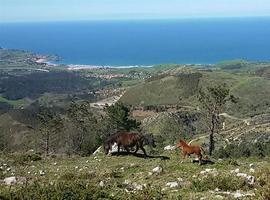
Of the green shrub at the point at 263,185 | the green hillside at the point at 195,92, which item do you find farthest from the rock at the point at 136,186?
the green hillside at the point at 195,92

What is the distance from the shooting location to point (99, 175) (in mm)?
17016

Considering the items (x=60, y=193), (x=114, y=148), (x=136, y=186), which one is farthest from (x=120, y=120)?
(x=60, y=193)

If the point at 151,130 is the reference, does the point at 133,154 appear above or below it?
above

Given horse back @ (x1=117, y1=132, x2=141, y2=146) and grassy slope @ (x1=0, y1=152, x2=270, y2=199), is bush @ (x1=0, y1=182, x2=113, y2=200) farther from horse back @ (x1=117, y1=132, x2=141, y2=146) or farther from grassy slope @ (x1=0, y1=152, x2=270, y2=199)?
horse back @ (x1=117, y1=132, x2=141, y2=146)

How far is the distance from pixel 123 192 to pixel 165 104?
529 feet

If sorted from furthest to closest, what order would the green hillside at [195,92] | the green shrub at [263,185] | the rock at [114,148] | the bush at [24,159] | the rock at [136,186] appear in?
the green hillside at [195,92]
the rock at [114,148]
the bush at [24,159]
the rock at [136,186]
the green shrub at [263,185]

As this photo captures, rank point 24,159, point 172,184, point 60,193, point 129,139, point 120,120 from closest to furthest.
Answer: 1. point 60,193
2. point 172,184
3. point 129,139
4. point 24,159
5. point 120,120

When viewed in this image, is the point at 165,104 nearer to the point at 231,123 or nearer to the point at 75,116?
the point at 231,123

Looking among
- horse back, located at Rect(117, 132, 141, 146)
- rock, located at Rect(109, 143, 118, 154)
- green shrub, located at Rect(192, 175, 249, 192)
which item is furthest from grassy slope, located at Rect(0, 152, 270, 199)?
rock, located at Rect(109, 143, 118, 154)

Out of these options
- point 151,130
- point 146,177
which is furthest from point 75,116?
point 151,130

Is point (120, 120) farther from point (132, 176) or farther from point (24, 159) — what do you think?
point (132, 176)

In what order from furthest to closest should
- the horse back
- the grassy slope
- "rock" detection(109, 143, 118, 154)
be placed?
1. "rock" detection(109, 143, 118, 154)
2. the horse back
3. the grassy slope

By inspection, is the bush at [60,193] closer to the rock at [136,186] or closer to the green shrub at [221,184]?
the rock at [136,186]

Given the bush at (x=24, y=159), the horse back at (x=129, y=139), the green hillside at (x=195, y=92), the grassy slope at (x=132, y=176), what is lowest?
the green hillside at (x=195, y=92)
